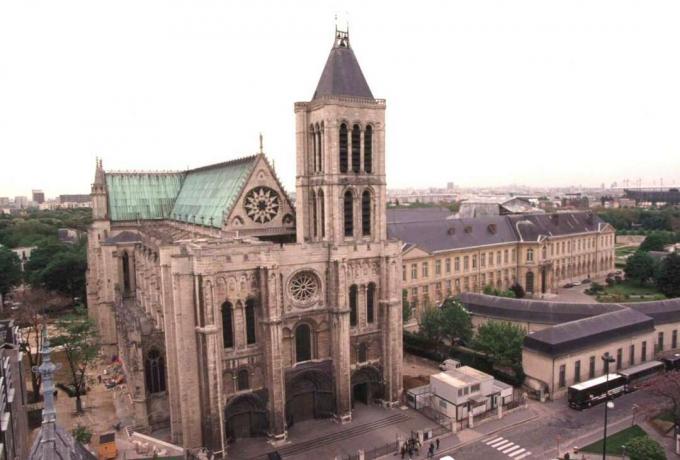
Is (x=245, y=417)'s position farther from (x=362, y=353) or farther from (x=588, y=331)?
(x=588, y=331)

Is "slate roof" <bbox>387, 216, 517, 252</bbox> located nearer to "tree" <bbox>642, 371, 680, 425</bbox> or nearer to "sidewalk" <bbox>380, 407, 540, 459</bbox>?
"sidewalk" <bbox>380, 407, 540, 459</bbox>

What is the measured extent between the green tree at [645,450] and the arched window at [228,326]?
27738 millimetres

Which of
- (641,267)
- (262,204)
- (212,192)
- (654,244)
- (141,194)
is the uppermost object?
(212,192)

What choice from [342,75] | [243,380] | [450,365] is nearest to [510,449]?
[450,365]

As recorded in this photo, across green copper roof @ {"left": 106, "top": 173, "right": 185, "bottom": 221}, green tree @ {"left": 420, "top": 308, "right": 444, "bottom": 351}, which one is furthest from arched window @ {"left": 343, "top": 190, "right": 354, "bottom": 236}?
green copper roof @ {"left": 106, "top": 173, "right": 185, "bottom": 221}

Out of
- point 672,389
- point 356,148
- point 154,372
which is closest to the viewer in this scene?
point 672,389

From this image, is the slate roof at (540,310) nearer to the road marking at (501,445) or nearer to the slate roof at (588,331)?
the slate roof at (588,331)

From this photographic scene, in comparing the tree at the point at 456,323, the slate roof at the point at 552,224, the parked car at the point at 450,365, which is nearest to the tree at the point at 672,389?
the parked car at the point at 450,365

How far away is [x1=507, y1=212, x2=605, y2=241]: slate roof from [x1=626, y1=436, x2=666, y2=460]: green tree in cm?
5706

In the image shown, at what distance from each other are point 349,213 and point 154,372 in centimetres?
2091

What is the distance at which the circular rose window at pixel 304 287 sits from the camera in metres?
40.1

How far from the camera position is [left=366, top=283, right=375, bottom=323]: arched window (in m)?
43.2

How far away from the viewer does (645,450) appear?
3011 centimetres

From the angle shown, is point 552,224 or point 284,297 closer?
point 284,297
